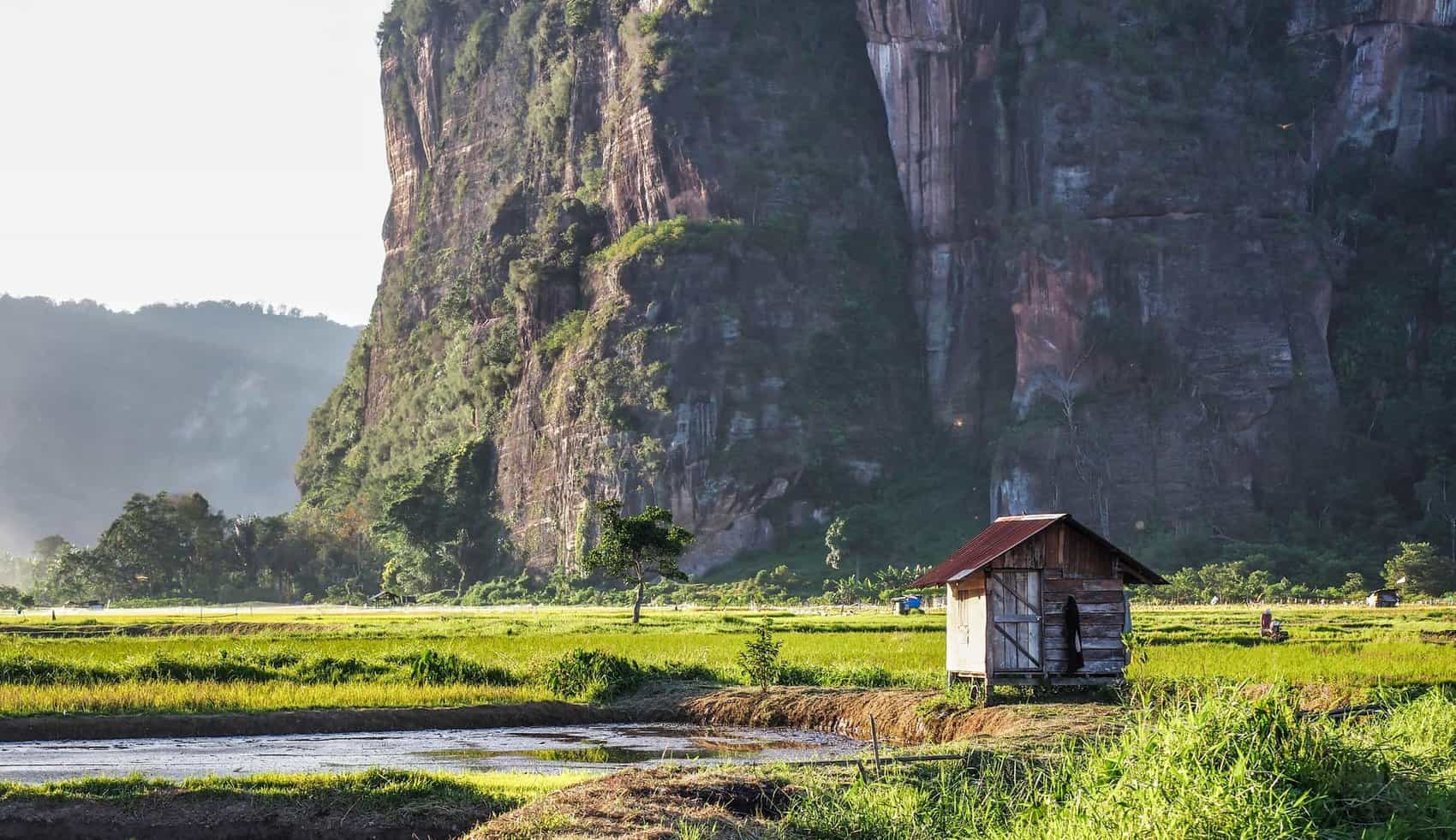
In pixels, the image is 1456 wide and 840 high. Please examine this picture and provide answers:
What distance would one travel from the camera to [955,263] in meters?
124

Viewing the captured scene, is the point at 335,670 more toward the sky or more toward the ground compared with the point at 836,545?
more toward the ground

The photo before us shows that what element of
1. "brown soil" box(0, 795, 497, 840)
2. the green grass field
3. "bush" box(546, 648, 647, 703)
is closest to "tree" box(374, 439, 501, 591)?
the green grass field

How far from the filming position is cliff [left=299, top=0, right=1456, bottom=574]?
4227 inches

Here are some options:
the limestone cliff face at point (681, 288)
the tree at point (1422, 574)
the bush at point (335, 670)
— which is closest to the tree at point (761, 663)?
the bush at point (335, 670)

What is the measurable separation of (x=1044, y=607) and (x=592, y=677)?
1094 centimetres

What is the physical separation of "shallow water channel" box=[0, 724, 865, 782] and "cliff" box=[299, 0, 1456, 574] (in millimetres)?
77097

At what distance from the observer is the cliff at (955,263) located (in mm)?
107375

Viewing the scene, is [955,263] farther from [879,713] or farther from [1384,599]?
[879,713]

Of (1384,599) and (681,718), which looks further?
(1384,599)

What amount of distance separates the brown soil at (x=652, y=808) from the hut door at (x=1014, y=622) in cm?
1078

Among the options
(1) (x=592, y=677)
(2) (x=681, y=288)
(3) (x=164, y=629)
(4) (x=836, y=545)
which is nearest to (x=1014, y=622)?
(1) (x=592, y=677)

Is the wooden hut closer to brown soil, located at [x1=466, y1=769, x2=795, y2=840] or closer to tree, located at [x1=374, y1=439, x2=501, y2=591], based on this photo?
brown soil, located at [x1=466, y1=769, x2=795, y2=840]

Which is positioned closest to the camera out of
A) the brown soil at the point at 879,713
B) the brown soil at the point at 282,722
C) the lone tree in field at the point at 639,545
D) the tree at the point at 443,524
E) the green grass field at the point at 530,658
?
the brown soil at the point at 879,713

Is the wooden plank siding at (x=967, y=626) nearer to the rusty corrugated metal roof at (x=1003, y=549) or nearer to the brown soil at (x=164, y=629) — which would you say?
the rusty corrugated metal roof at (x=1003, y=549)
